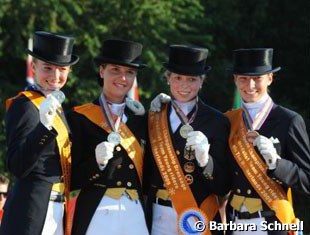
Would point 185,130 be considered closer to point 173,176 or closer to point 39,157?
point 173,176

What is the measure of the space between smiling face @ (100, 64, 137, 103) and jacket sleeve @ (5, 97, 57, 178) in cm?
67

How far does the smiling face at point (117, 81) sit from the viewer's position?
6.39m

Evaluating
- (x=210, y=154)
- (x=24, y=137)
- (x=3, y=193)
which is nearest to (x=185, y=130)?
(x=210, y=154)

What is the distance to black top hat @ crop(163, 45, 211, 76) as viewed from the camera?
641 cm

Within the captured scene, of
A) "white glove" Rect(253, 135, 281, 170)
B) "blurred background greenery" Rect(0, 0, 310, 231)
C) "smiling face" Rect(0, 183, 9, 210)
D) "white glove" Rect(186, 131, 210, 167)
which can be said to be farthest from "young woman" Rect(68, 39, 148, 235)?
"blurred background greenery" Rect(0, 0, 310, 231)

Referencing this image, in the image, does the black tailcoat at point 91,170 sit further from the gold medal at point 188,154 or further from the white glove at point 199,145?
the white glove at point 199,145

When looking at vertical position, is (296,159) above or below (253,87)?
below

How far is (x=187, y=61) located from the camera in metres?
6.45

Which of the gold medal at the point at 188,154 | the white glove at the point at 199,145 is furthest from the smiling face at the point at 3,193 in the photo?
the white glove at the point at 199,145

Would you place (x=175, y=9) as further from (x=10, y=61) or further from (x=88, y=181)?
(x=88, y=181)

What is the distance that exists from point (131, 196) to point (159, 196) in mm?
254

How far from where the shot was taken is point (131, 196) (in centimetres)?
618

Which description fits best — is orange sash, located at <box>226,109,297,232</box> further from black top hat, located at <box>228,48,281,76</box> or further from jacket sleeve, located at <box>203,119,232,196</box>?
black top hat, located at <box>228,48,281,76</box>

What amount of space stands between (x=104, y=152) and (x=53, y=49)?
959 mm
